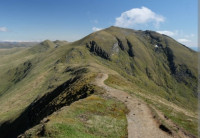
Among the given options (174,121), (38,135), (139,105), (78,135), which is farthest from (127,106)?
(38,135)

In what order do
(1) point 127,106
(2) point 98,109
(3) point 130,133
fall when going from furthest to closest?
(1) point 127,106 → (2) point 98,109 → (3) point 130,133

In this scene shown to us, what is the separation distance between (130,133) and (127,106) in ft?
42.5

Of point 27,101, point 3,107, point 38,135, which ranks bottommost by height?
point 3,107

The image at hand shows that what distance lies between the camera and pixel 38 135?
29797mm

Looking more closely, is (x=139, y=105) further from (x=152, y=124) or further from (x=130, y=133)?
(x=130, y=133)

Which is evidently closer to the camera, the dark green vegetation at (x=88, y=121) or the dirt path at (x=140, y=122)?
the dark green vegetation at (x=88, y=121)

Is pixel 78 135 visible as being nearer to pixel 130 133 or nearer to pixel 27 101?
pixel 130 133

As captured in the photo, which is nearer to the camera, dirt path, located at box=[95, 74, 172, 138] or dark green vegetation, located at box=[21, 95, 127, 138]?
dark green vegetation, located at box=[21, 95, 127, 138]

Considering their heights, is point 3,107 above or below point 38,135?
below

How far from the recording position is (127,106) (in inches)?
1822

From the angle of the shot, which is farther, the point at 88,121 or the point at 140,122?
the point at 140,122

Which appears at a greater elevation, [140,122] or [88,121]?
[140,122]

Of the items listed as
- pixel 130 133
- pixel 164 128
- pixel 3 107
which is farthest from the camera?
pixel 3 107

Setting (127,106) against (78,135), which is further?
(127,106)
